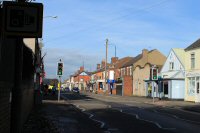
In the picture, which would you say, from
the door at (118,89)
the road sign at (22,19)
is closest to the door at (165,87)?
the door at (118,89)

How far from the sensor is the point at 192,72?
1944 inches

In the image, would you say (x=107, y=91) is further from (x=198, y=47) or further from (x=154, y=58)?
(x=198, y=47)

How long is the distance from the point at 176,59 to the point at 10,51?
5032cm

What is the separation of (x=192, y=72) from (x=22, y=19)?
45755mm

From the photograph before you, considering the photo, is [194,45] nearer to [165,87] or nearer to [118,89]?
[165,87]

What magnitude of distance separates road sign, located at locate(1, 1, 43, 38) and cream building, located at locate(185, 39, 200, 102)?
142ft

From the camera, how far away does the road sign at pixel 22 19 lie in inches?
208

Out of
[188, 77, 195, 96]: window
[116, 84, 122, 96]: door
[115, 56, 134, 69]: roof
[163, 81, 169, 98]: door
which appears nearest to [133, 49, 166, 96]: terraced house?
[163, 81, 169, 98]: door

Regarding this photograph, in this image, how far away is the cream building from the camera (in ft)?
157

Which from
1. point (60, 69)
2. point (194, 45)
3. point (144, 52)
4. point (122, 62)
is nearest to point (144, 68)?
point (144, 52)

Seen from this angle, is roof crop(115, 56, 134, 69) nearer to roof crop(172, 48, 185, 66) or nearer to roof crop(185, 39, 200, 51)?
roof crop(172, 48, 185, 66)

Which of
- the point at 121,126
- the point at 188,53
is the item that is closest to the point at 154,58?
the point at 188,53

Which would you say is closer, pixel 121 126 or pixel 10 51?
pixel 10 51

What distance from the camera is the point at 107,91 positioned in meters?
104
